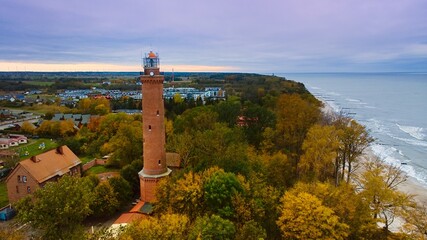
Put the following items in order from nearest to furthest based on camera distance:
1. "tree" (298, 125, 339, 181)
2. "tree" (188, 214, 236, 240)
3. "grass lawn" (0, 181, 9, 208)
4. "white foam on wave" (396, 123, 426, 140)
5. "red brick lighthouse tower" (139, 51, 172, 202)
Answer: "tree" (188, 214, 236, 240), "red brick lighthouse tower" (139, 51, 172, 202), "tree" (298, 125, 339, 181), "grass lawn" (0, 181, 9, 208), "white foam on wave" (396, 123, 426, 140)

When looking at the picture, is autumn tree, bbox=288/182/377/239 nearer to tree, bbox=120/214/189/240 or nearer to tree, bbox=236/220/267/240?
tree, bbox=236/220/267/240

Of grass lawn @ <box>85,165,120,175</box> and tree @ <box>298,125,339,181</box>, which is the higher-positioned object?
tree @ <box>298,125,339,181</box>

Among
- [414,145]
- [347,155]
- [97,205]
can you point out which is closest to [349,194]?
[347,155]

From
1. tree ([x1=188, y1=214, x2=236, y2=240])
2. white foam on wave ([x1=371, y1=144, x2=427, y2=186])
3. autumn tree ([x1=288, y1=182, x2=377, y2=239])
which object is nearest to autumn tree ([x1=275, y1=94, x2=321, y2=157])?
autumn tree ([x1=288, y1=182, x2=377, y2=239])

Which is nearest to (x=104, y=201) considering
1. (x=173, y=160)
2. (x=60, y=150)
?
(x=173, y=160)

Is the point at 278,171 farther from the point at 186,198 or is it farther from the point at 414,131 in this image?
the point at 414,131

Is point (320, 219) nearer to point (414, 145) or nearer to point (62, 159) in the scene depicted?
point (62, 159)

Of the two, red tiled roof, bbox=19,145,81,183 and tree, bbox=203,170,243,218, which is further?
red tiled roof, bbox=19,145,81,183
